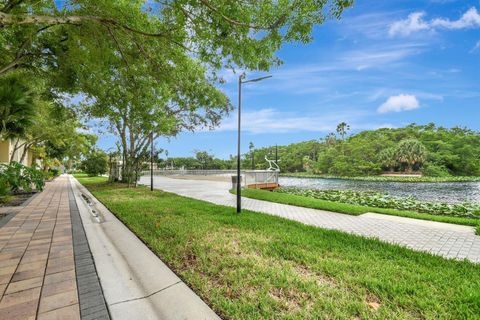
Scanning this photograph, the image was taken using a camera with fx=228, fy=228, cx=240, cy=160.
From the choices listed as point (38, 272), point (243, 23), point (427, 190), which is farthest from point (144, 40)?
point (427, 190)

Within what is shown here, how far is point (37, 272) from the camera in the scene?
2.88 m

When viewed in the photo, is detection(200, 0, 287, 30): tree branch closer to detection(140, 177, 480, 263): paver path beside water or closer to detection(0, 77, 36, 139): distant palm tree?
detection(140, 177, 480, 263): paver path beside water

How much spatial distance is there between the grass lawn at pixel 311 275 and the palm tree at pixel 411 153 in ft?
160

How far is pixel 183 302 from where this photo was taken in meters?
2.32

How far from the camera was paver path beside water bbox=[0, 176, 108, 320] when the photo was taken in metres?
2.14

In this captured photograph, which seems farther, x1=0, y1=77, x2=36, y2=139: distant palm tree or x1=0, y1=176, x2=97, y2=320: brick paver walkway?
x1=0, y1=77, x2=36, y2=139: distant palm tree

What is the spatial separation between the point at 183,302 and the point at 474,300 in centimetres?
294

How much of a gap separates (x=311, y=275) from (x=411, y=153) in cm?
5084

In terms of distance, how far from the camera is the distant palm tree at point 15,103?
5.96 meters

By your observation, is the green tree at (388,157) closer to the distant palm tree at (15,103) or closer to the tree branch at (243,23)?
the tree branch at (243,23)

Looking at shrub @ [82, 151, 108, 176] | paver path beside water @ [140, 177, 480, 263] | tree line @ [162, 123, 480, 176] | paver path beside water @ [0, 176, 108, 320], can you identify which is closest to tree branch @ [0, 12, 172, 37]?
paver path beside water @ [0, 176, 108, 320]

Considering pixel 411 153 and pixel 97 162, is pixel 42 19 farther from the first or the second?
pixel 411 153

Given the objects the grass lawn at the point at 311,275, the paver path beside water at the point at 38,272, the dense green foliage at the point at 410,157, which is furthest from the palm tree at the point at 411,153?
the paver path beside water at the point at 38,272

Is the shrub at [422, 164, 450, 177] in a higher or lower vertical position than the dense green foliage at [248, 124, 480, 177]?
lower
